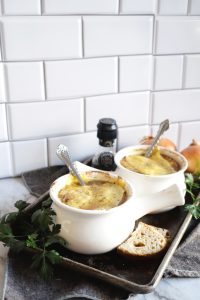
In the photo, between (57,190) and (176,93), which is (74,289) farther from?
(176,93)

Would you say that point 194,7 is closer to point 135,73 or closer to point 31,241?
point 135,73

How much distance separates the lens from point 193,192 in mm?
623

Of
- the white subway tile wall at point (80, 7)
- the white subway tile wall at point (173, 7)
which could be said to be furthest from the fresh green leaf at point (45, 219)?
the white subway tile wall at point (173, 7)

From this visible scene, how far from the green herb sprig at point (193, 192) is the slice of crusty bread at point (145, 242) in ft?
0.21

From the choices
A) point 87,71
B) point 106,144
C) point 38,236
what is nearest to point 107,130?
point 106,144

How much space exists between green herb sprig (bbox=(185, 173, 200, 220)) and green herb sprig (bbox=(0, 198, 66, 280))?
0.21 m

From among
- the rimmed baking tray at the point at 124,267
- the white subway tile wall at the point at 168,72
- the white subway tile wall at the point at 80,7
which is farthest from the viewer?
the white subway tile wall at the point at 168,72

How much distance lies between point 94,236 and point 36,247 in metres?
0.07

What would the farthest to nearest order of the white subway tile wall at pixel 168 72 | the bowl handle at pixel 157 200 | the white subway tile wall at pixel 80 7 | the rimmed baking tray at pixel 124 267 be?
the white subway tile wall at pixel 168 72 → the white subway tile wall at pixel 80 7 → the bowl handle at pixel 157 200 → the rimmed baking tray at pixel 124 267

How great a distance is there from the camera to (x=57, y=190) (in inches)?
19.5

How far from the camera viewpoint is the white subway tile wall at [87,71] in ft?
2.07

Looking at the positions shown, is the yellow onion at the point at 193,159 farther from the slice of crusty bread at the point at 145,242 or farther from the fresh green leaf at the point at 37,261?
the fresh green leaf at the point at 37,261

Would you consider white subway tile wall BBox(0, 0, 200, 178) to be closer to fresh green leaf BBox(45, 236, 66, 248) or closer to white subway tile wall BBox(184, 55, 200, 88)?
white subway tile wall BBox(184, 55, 200, 88)

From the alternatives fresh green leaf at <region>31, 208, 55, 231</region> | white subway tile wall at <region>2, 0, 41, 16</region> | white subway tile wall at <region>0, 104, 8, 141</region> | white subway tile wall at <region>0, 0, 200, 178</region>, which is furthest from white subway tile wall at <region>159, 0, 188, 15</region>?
fresh green leaf at <region>31, 208, 55, 231</region>
